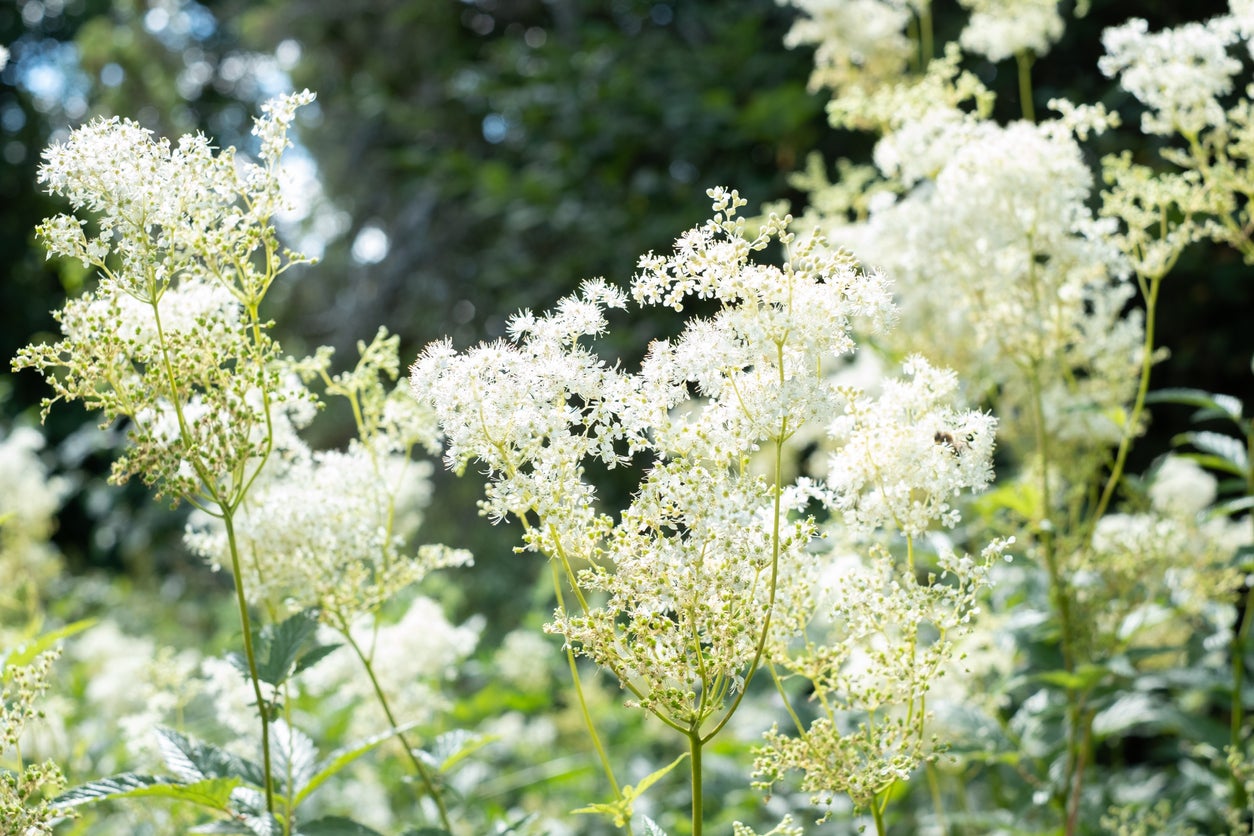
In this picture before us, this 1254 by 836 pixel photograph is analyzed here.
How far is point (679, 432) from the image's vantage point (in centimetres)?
143

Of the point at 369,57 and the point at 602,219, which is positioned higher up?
the point at 369,57

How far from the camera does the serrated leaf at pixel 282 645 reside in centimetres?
173

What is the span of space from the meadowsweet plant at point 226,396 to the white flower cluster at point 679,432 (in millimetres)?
383

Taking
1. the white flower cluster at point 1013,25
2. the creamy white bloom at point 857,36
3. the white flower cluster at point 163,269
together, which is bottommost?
the white flower cluster at point 163,269

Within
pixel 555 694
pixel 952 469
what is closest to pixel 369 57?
pixel 555 694

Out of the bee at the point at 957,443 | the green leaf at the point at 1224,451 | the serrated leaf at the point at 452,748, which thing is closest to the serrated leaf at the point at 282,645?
the serrated leaf at the point at 452,748

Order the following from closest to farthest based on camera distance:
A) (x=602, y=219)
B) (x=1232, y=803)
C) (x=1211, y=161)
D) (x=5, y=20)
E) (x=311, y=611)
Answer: (x=311, y=611) < (x=1232, y=803) < (x=1211, y=161) < (x=602, y=219) < (x=5, y=20)

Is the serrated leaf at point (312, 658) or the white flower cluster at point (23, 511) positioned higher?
the white flower cluster at point (23, 511)

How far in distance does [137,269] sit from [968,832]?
278 centimetres

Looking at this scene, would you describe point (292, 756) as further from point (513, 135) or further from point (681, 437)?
point (513, 135)

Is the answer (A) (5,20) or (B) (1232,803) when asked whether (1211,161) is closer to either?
(B) (1232,803)

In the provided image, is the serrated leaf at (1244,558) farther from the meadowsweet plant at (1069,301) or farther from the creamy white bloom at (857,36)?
the creamy white bloom at (857,36)

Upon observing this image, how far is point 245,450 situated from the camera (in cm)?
159

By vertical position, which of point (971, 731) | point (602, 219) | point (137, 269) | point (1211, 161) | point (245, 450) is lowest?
point (971, 731)
